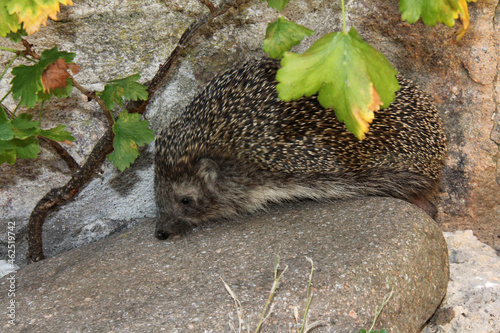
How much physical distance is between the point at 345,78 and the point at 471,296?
2.00 meters

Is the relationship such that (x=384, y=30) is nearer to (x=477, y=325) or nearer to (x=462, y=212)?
(x=462, y=212)

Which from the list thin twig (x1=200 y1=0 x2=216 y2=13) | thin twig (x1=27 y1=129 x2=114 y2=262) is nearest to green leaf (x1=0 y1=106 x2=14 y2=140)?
thin twig (x1=27 y1=129 x2=114 y2=262)

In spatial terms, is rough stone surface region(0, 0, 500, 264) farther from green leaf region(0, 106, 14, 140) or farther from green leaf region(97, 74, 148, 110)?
green leaf region(0, 106, 14, 140)

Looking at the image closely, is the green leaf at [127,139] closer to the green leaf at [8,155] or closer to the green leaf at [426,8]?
the green leaf at [8,155]

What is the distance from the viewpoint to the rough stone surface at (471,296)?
3090 mm

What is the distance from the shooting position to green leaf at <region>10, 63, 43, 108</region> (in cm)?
265

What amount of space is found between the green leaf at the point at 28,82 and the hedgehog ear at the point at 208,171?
1.24m

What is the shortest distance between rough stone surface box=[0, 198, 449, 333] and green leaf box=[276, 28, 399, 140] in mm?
942

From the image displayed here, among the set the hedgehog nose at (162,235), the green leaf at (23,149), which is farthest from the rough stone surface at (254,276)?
the green leaf at (23,149)

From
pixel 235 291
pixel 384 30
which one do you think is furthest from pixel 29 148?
pixel 384 30

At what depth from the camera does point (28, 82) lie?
8.71ft

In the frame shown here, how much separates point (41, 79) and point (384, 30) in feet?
7.72

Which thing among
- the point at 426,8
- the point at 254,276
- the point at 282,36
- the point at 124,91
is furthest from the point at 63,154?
the point at 426,8

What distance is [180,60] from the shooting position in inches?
144
